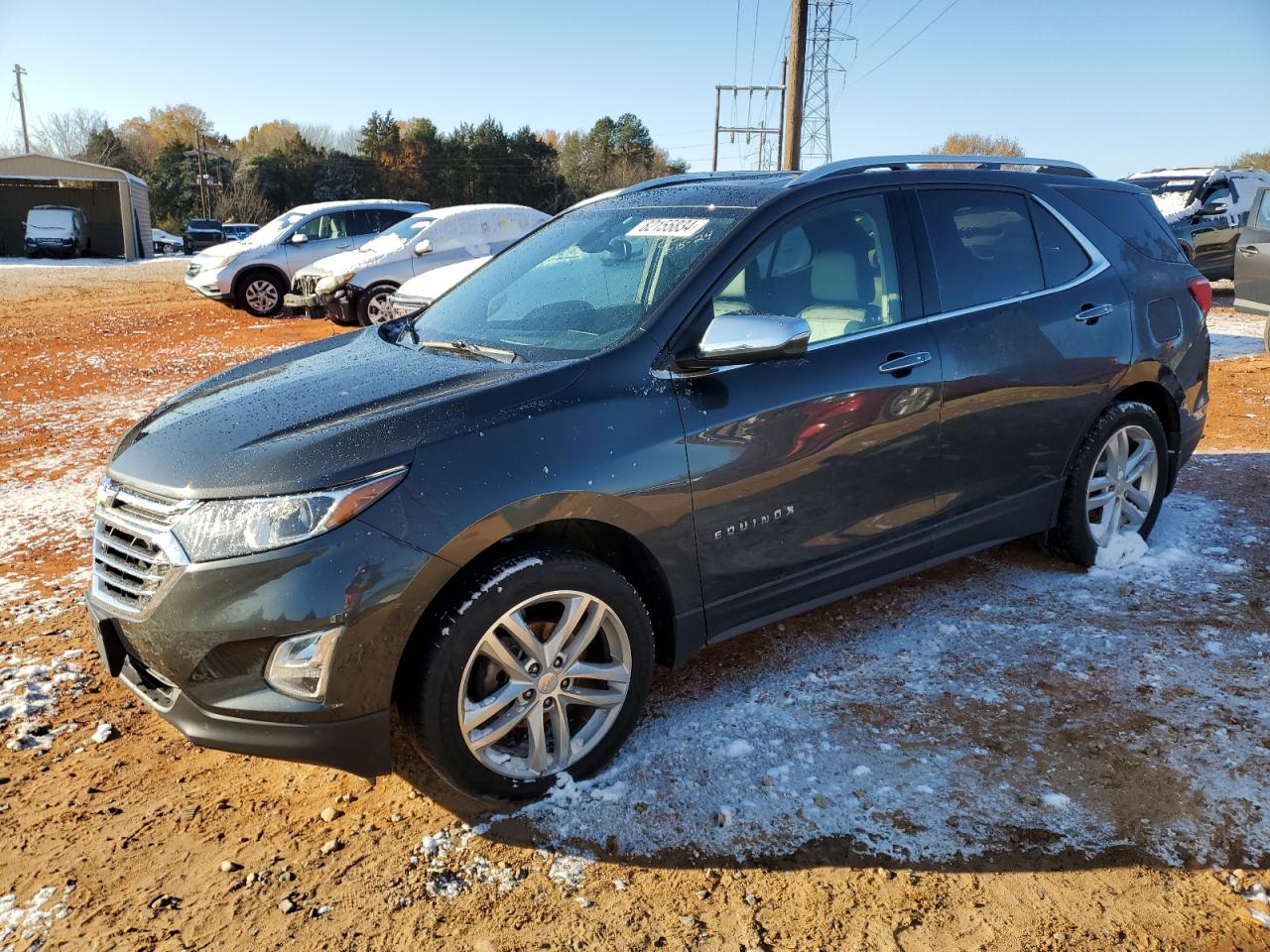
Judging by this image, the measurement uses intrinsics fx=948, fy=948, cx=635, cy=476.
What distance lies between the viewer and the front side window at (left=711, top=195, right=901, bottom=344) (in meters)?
3.42

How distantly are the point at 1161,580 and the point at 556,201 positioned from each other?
63.1m

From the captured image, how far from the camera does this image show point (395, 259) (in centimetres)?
1365

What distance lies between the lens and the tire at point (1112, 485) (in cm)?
441

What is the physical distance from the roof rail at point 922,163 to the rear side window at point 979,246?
156 mm

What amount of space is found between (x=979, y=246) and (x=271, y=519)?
3036mm

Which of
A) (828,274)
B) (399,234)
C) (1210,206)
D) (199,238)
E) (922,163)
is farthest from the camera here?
(199,238)

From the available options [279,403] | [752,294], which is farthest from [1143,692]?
[279,403]

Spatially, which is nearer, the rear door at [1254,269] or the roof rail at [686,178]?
the roof rail at [686,178]

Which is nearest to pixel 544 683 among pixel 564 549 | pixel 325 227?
pixel 564 549

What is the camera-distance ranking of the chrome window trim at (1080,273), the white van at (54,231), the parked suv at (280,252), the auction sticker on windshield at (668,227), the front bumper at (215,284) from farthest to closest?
1. the white van at (54,231)
2. the parked suv at (280,252)
3. the front bumper at (215,284)
4. the chrome window trim at (1080,273)
5. the auction sticker on windshield at (668,227)

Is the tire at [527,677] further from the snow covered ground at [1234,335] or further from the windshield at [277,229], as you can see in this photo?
the windshield at [277,229]

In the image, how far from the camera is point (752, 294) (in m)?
3.42

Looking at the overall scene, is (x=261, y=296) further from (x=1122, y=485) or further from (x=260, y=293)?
(x=1122, y=485)

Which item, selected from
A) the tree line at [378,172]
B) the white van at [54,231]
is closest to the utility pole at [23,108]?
the tree line at [378,172]
